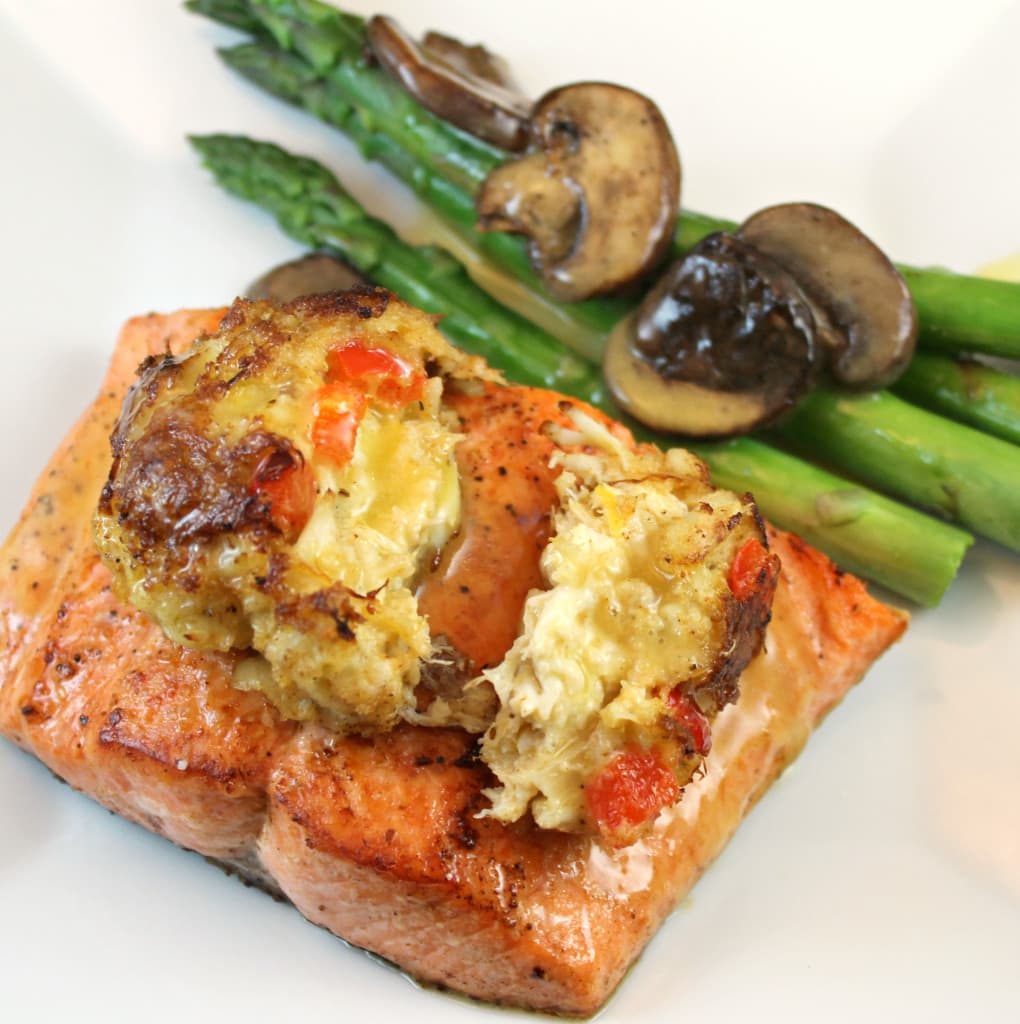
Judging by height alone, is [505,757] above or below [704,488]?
below

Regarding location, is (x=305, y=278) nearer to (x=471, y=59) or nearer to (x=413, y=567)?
(x=471, y=59)

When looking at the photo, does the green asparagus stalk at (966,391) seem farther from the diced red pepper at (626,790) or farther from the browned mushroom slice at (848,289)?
the diced red pepper at (626,790)

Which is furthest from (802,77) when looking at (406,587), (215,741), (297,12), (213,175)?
(215,741)

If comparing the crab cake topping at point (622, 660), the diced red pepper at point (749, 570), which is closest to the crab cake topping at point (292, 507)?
the crab cake topping at point (622, 660)

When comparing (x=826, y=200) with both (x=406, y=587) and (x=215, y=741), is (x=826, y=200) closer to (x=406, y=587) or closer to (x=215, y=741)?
(x=406, y=587)

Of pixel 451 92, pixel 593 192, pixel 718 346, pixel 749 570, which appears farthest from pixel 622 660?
pixel 451 92

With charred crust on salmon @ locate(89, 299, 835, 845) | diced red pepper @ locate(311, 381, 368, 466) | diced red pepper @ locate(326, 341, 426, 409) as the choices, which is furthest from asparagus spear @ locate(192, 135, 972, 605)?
diced red pepper @ locate(311, 381, 368, 466)
